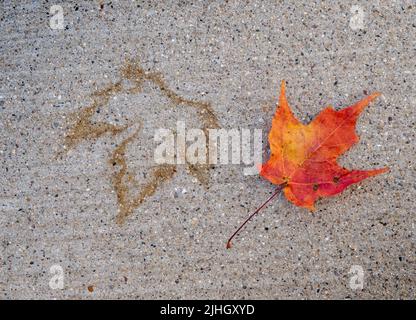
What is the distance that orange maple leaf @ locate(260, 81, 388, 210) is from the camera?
5.08 ft

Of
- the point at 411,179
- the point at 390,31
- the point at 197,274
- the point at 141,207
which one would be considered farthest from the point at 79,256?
the point at 390,31

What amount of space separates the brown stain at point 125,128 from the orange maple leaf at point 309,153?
0.26 meters

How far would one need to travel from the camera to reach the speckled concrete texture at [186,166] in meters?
1.71
